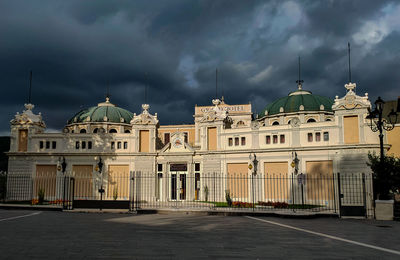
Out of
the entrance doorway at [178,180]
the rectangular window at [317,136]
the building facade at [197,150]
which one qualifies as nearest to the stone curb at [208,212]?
the building facade at [197,150]

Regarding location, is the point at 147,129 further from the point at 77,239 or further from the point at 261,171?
the point at 77,239

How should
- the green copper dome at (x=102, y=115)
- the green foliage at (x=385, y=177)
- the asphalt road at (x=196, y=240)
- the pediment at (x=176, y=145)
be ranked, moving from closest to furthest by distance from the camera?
1. the asphalt road at (x=196, y=240)
2. the green foliage at (x=385, y=177)
3. the pediment at (x=176, y=145)
4. the green copper dome at (x=102, y=115)

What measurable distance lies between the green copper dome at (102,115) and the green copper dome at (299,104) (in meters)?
23.2

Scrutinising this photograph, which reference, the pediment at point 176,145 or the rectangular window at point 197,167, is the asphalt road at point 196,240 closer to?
the rectangular window at point 197,167

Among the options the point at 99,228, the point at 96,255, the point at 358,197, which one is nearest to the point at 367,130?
the point at 358,197

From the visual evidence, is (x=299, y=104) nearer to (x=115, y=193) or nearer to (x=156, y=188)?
(x=156, y=188)

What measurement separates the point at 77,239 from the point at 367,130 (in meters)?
24.2

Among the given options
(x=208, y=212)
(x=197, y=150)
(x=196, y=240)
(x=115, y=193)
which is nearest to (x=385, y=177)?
(x=208, y=212)

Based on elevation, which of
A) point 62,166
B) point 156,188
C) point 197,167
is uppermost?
point 62,166

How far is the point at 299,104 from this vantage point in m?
43.8

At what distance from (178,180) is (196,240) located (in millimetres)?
22165

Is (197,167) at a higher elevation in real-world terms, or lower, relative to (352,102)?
lower

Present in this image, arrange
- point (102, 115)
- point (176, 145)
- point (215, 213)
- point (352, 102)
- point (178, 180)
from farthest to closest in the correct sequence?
point (102, 115) < point (176, 145) < point (178, 180) < point (352, 102) < point (215, 213)

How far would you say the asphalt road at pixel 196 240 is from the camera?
9.27 metres
